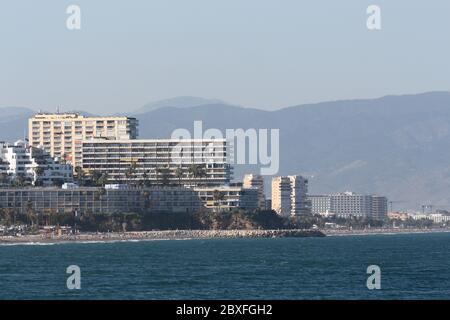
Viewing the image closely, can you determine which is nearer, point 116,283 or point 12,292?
point 12,292

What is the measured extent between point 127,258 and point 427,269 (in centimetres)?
4286

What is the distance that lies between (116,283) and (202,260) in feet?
156

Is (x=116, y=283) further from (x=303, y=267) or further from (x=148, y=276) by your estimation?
(x=303, y=267)

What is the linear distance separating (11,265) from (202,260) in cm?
2051

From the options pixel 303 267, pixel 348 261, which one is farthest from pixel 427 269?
pixel 348 261

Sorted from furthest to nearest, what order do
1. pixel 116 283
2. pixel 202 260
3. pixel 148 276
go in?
pixel 202 260, pixel 148 276, pixel 116 283

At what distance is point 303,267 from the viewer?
12369cm

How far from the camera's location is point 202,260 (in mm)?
144125

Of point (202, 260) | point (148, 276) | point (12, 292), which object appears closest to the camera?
point (12, 292)
